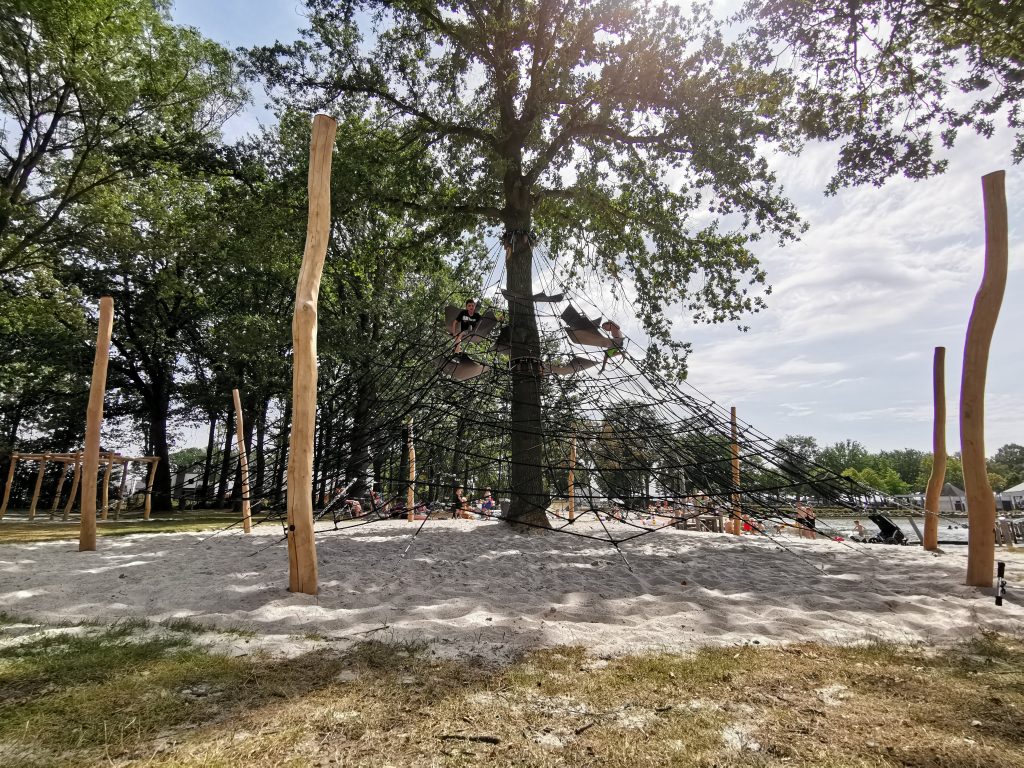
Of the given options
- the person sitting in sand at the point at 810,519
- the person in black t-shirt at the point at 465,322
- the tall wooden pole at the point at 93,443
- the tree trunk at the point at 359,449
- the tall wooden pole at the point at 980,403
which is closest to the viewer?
the tall wooden pole at the point at 980,403

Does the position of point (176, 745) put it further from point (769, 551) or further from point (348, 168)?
point (348, 168)

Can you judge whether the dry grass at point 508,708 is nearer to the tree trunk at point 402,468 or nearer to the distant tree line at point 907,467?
the tree trunk at point 402,468

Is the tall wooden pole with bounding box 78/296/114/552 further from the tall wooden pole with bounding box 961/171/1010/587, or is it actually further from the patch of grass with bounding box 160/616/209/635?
the tall wooden pole with bounding box 961/171/1010/587

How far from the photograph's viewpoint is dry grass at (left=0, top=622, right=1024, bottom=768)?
4.69ft

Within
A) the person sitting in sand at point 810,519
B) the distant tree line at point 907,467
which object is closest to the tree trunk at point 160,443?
the person sitting in sand at point 810,519

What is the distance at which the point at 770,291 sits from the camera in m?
8.41

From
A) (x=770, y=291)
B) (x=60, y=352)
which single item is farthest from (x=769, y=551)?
(x=60, y=352)

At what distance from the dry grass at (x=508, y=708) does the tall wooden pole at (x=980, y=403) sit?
1.84 metres

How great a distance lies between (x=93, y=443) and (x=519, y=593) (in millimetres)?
4738

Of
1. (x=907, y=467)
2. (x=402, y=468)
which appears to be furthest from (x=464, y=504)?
(x=907, y=467)

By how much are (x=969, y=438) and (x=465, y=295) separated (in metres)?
7.22

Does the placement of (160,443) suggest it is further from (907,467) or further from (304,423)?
(907,467)

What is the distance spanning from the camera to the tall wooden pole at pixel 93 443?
17.6ft

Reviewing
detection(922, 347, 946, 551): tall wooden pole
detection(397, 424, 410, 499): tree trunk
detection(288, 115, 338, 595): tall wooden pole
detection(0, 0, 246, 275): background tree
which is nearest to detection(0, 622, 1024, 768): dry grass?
detection(288, 115, 338, 595): tall wooden pole
